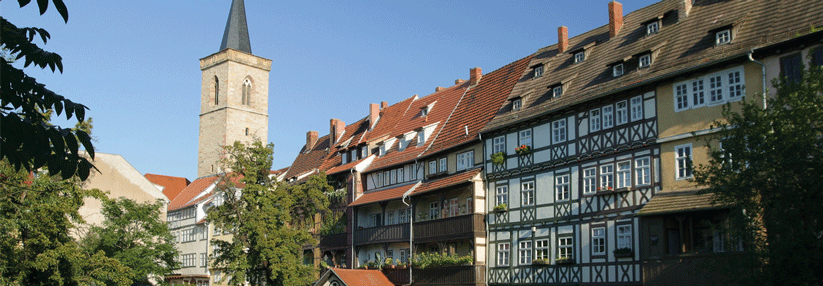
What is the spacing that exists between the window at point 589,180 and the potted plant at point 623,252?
266cm

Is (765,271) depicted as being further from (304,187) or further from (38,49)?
(304,187)

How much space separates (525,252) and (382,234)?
10572 mm

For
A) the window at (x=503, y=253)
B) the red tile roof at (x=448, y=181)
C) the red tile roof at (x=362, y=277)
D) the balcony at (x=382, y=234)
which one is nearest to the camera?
the window at (x=503, y=253)

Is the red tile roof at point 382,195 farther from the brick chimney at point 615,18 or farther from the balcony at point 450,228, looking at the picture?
the brick chimney at point 615,18

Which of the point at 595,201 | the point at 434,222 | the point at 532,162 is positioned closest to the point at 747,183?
the point at 595,201

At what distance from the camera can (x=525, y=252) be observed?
3109 cm

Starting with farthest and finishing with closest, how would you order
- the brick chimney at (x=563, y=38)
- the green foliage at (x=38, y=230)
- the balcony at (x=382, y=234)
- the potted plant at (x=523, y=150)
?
the balcony at (x=382, y=234), the brick chimney at (x=563, y=38), the potted plant at (x=523, y=150), the green foliage at (x=38, y=230)

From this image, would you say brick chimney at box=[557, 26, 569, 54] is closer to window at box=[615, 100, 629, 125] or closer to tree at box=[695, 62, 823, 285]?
window at box=[615, 100, 629, 125]

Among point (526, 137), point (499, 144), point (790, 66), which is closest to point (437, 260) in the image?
point (499, 144)

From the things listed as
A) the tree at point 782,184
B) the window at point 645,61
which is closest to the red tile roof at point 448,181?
the window at point 645,61

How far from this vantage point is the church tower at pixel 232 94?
83625mm

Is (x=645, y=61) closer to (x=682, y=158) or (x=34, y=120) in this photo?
(x=682, y=158)

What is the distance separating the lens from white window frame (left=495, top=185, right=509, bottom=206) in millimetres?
32438

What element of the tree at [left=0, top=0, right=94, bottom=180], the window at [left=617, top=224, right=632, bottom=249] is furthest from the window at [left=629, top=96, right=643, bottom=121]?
the tree at [left=0, top=0, right=94, bottom=180]
